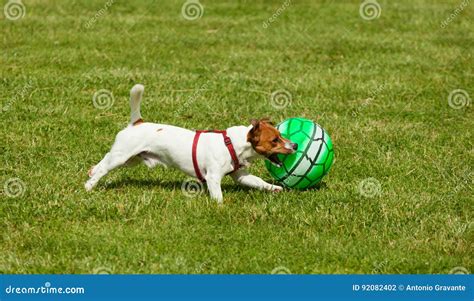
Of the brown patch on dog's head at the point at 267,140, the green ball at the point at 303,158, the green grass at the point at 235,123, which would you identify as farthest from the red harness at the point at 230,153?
the green ball at the point at 303,158

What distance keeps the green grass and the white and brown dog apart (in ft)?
0.77

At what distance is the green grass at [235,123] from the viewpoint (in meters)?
7.23

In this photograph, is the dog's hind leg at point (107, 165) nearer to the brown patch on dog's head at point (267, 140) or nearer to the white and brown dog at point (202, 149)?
the white and brown dog at point (202, 149)

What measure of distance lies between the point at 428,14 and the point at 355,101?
844 centimetres

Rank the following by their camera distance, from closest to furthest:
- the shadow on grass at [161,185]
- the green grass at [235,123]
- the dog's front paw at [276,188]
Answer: the green grass at [235,123], the dog's front paw at [276,188], the shadow on grass at [161,185]

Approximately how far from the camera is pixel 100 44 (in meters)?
16.2

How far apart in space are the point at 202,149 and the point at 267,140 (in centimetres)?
67

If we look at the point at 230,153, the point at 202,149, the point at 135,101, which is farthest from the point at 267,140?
the point at 135,101

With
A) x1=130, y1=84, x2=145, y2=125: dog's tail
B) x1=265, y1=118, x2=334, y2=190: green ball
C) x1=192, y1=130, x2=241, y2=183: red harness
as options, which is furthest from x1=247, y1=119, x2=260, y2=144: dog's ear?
x1=130, y1=84, x2=145, y2=125: dog's tail

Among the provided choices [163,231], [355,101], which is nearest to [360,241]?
[163,231]

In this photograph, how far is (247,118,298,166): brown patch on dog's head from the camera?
8188mm

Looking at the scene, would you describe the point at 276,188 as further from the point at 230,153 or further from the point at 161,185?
the point at 161,185

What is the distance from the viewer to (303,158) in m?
8.56

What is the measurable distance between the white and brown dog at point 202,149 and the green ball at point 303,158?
14 cm
